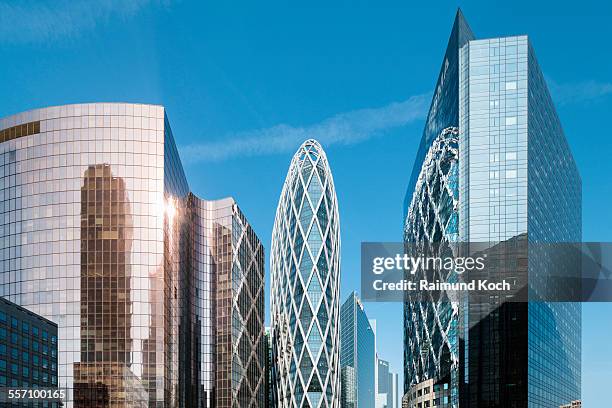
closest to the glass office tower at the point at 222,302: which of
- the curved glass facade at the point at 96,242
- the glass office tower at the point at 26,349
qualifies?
the curved glass facade at the point at 96,242

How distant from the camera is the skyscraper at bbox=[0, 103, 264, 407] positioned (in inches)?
3521

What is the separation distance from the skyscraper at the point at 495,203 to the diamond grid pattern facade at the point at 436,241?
33 cm

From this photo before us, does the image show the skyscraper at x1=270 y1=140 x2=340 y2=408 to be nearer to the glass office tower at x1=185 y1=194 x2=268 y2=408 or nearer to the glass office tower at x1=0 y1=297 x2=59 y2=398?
the glass office tower at x1=185 y1=194 x2=268 y2=408

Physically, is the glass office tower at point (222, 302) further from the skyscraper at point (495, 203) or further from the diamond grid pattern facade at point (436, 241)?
the skyscraper at point (495, 203)

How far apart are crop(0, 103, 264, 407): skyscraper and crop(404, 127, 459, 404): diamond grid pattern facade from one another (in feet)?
140

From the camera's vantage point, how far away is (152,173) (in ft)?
307

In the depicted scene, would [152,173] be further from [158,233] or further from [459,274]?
[459,274]

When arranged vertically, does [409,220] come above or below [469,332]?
above

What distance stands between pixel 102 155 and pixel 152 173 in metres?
6.76

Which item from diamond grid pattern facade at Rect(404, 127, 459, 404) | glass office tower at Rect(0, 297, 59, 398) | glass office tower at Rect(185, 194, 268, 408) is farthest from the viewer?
glass office tower at Rect(185, 194, 268, 408)

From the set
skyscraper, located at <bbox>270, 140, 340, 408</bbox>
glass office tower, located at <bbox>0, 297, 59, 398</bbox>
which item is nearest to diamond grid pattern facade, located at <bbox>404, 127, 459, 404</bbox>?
skyscraper, located at <bbox>270, 140, 340, 408</bbox>

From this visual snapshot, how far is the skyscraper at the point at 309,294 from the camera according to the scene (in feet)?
620

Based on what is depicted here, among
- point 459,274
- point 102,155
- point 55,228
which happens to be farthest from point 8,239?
point 459,274

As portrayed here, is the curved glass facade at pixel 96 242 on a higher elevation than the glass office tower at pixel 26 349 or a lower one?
higher
